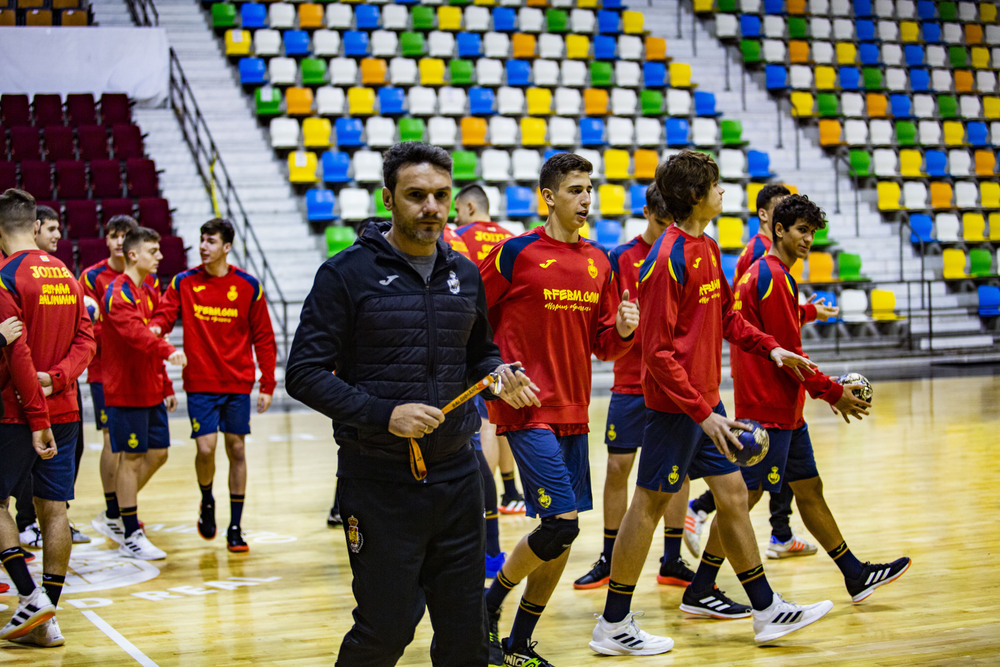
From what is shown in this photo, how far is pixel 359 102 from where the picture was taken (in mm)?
14375

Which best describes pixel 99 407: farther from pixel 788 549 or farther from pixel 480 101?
pixel 480 101

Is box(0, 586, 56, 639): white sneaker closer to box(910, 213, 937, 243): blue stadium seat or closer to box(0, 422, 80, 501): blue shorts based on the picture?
box(0, 422, 80, 501): blue shorts

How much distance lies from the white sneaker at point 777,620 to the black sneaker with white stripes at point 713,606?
329mm

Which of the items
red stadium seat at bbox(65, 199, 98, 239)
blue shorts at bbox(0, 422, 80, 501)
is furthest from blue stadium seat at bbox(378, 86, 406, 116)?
blue shorts at bbox(0, 422, 80, 501)

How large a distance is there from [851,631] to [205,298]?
149 inches

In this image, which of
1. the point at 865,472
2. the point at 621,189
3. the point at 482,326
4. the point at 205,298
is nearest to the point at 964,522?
the point at 865,472

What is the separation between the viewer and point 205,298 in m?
5.68

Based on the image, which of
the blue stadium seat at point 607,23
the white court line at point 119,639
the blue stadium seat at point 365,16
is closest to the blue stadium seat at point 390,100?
the blue stadium seat at point 365,16

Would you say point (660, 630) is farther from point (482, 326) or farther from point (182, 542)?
point (182, 542)

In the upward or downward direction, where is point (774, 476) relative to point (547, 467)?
downward

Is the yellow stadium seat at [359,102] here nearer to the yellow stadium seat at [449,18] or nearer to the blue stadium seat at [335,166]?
the blue stadium seat at [335,166]

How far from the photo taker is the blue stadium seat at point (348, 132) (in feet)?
45.9

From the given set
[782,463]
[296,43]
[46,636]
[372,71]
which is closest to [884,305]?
[372,71]

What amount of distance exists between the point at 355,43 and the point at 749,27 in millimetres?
7154
